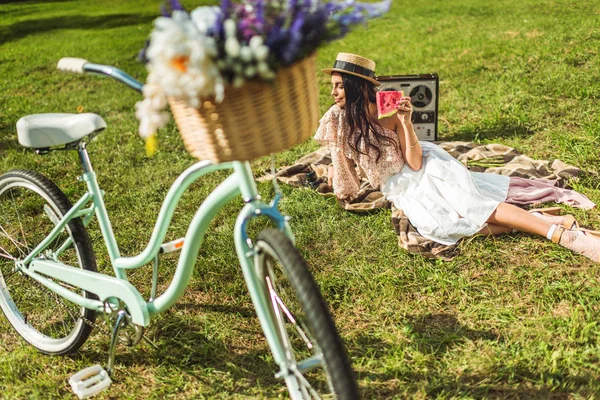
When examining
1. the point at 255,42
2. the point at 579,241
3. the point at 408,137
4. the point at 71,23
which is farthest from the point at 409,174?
the point at 71,23

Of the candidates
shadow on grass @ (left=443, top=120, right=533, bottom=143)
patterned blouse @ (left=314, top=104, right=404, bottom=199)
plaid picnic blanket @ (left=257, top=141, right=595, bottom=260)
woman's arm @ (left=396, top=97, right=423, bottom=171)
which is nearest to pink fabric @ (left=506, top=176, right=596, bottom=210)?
plaid picnic blanket @ (left=257, top=141, right=595, bottom=260)

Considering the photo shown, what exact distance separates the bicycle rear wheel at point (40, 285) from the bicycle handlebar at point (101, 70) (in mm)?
642

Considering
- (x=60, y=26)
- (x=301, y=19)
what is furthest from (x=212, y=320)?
(x=60, y=26)

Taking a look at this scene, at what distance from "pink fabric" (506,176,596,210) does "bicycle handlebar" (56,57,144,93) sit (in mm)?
2644

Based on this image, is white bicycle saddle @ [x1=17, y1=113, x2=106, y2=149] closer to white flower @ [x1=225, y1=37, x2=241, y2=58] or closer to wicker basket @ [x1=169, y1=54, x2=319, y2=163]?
wicker basket @ [x1=169, y1=54, x2=319, y2=163]

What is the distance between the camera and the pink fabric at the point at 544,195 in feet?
13.1

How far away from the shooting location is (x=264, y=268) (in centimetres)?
222

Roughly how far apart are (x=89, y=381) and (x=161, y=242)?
2.54ft

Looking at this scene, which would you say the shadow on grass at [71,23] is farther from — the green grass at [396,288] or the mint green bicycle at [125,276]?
the mint green bicycle at [125,276]

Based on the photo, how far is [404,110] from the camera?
3830 mm

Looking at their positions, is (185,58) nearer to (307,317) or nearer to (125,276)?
(307,317)

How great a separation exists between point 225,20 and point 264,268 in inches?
35.4

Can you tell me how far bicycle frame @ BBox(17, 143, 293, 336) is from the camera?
7.16 feet

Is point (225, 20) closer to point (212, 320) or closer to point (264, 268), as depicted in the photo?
point (264, 268)
